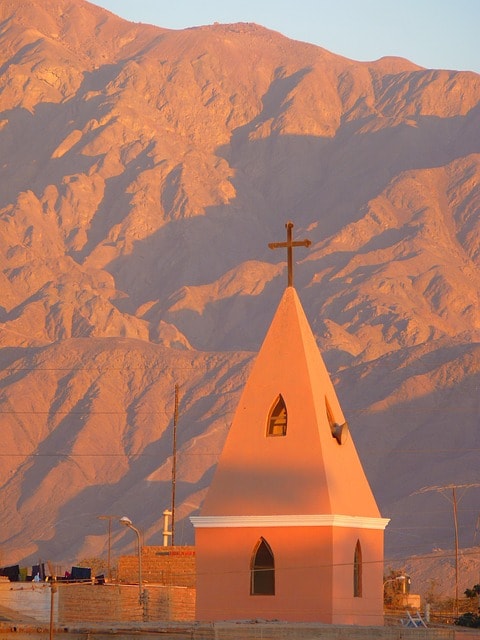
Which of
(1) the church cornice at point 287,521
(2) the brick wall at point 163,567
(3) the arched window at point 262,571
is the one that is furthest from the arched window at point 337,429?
(2) the brick wall at point 163,567

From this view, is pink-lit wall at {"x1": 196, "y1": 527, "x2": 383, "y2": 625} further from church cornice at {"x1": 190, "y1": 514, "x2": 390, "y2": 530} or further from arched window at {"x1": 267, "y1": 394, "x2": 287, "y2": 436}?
arched window at {"x1": 267, "y1": 394, "x2": 287, "y2": 436}

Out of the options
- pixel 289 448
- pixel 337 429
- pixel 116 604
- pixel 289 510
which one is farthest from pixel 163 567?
pixel 289 510

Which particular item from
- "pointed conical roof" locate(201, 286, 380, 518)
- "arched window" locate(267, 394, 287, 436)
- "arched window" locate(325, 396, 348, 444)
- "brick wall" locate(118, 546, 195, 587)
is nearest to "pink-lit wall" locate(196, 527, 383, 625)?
"pointed conical roof" locate(201, 286, 380, 518)

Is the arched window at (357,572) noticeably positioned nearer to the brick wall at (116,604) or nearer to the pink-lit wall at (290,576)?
the pink-lit wall at (290,576)

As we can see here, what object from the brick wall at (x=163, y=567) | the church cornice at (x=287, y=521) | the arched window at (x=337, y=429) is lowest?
the church cornice at (x=287, y=521)

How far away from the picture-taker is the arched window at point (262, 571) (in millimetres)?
28844

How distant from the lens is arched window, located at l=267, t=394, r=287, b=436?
2937 cm

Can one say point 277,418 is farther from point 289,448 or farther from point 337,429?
point 337,429

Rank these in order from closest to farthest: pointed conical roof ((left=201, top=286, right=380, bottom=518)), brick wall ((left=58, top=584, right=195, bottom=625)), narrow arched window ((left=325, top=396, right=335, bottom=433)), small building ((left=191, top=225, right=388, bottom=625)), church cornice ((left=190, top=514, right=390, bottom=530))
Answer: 1. church cornice ((left=190, top=514, right=390, bottom=530))
2. small building ((left=191, top=225, right=388, bottom=625))
3. pointed conical roof ((left=201, top=286, right=380, bottom=518))
4. narrow arched window ((left=325, top=396, right=335, bottom=433))
5. brick wall ((left=58, top=584, right=195, bottom=625))

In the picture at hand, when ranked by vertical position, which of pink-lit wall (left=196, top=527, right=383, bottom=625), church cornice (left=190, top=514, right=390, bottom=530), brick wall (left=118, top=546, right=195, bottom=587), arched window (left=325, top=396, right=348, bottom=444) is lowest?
pink-lit wall (left=196, top=527, right=383, bottom=625)

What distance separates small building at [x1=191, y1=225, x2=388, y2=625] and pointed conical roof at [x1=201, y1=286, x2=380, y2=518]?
0.06 ft

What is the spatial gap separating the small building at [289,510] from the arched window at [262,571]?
2 centimetres

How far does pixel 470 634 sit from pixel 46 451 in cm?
12503

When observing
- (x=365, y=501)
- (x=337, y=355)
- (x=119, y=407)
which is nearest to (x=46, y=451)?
(x=119, y=407)
